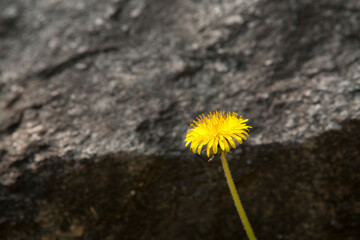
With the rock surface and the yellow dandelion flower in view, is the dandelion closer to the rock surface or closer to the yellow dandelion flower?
the yellow dandelion flower

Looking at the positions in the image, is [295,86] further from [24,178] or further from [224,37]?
[24,178]

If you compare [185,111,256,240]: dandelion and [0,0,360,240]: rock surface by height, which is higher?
[0,0,360,240]: rock surface

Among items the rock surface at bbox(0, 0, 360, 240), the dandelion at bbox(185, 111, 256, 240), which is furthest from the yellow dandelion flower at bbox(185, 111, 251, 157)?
the rock surface at bbox(0, 0, 360, 240)

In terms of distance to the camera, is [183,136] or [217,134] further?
[183,136]

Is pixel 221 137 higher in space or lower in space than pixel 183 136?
lower

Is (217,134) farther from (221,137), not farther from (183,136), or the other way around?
(183,136)

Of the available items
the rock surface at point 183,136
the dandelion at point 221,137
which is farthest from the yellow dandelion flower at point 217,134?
Result: the rock surface at point 183,136

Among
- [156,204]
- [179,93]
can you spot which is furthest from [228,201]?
[179,93]

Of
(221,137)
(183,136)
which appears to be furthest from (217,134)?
(183,136)

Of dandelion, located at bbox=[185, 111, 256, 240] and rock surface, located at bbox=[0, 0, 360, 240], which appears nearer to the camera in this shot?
dandelion, located at bbox=[185, 111, 256, 240]
